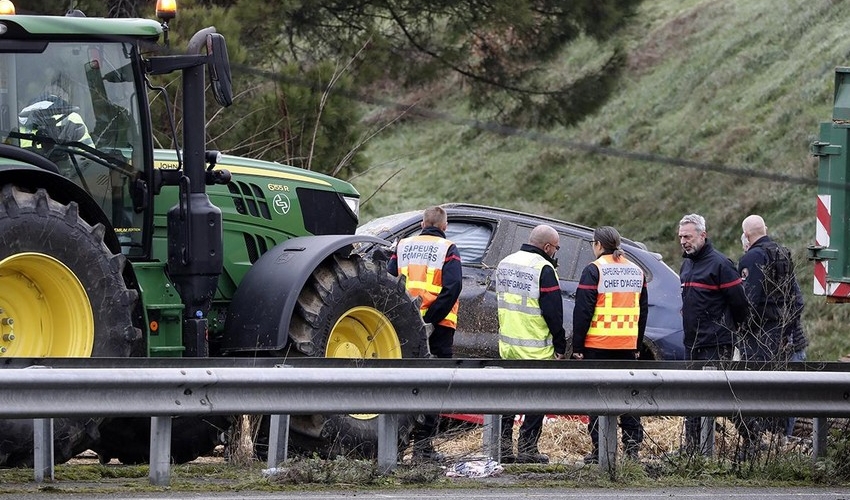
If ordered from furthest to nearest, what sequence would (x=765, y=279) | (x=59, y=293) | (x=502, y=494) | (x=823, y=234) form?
(x=823, y=234), (x=765, y=279), (x=59, y=293), (x=502, y=494)

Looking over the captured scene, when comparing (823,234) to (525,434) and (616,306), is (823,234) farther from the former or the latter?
(525,434)

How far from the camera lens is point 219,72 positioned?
24.9 feet

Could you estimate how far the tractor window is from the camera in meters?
7.43

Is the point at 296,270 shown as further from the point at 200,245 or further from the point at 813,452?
the point at 813,452

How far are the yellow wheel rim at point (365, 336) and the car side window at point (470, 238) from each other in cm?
266

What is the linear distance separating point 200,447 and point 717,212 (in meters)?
19.0

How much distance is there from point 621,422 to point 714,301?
119cm

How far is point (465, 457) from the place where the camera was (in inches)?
295

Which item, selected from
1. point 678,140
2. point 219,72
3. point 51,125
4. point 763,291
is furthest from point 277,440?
point 678,140

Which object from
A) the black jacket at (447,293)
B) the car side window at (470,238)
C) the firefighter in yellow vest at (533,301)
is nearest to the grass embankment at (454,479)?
the firefighter in yellow vest at (533,301)

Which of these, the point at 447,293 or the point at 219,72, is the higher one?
the point at 219,72

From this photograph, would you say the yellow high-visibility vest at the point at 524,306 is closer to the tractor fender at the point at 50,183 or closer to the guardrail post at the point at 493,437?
the guardrail post at the point at 493,437

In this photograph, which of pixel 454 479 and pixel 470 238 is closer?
pixel 454 479

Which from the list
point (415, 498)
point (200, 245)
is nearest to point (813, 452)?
point (415, 498)
